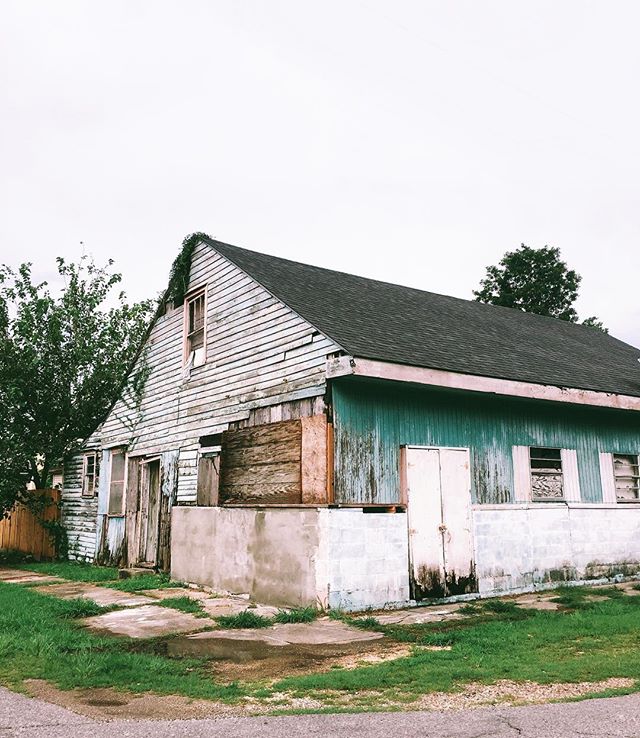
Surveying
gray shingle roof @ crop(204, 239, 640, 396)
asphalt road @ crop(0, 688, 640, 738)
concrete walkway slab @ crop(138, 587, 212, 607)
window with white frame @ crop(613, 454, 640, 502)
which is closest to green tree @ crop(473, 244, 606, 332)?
gray shingle roof @ crop(204, 239, 640, 396)

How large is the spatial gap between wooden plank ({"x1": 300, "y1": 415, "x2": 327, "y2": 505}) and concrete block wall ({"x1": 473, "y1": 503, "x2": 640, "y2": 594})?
119 inches

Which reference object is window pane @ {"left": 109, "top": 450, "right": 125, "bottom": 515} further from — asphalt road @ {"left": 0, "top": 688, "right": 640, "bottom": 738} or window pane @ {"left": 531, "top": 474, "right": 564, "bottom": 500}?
asphalt road @ {"left": 0, "top": 688, "right": 640, "bottom": 738}

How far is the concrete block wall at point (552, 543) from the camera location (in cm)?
1176

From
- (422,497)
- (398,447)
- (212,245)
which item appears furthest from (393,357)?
(212,245)

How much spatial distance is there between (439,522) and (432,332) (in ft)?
13.5

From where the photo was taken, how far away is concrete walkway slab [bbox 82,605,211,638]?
8758 mm

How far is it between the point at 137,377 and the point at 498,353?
9.19 meters

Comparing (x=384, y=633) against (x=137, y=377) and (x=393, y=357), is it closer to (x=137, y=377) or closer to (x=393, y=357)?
(x=393, y=357)

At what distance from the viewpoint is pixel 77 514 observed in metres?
19.5

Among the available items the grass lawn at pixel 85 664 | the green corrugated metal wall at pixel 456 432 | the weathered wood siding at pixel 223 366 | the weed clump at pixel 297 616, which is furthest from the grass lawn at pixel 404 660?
the weathered wood siding at pixel 223 366

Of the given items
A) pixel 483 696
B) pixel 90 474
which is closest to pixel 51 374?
pixel 90 474

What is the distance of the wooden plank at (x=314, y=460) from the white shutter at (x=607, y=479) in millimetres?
6913

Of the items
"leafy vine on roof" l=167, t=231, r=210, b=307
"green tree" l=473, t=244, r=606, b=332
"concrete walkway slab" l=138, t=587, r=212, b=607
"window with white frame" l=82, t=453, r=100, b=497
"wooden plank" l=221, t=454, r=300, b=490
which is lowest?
"concrete walkway slab" l=138, t=587, r=212, b=607

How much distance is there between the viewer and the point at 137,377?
1780 cm
